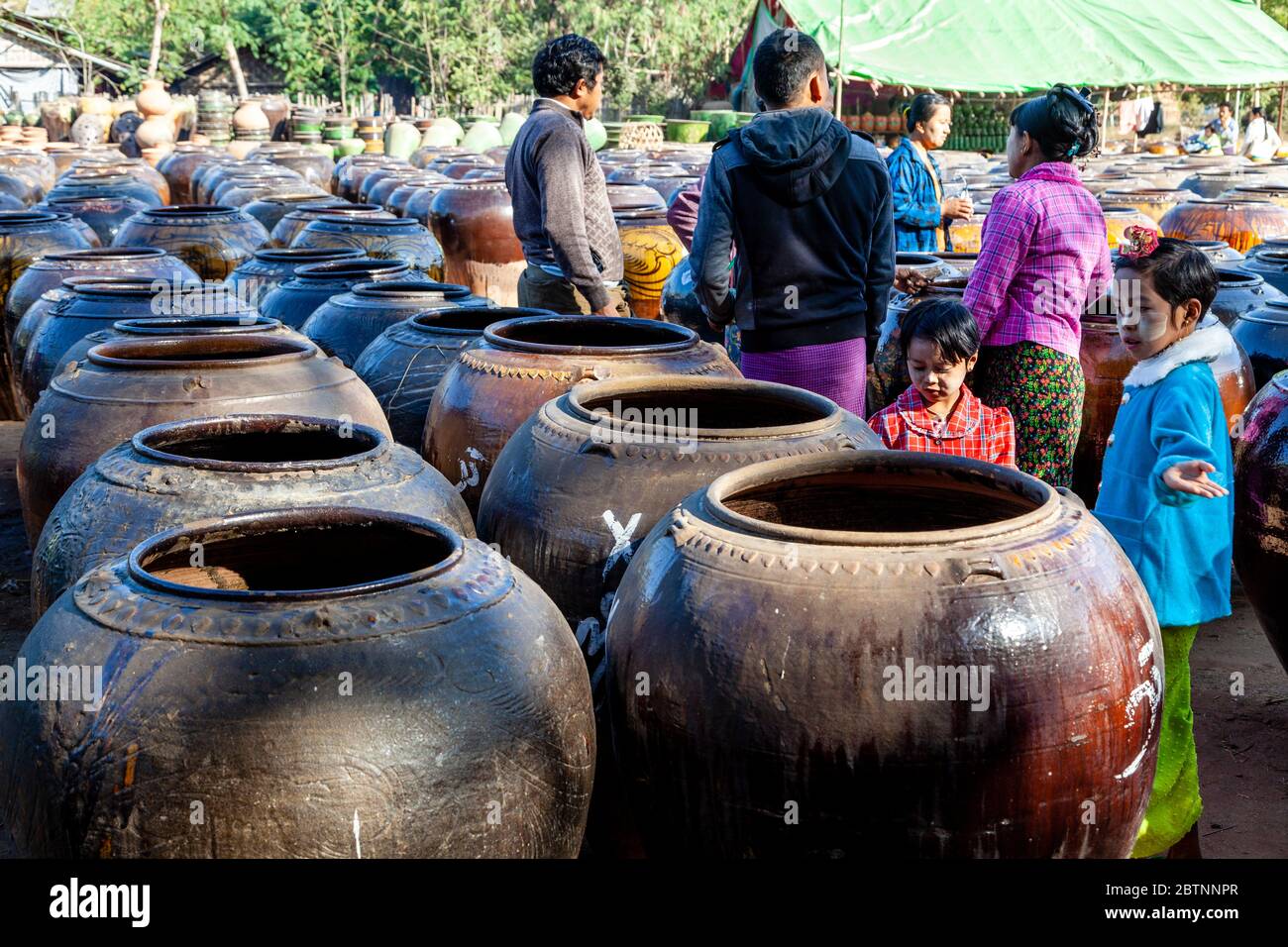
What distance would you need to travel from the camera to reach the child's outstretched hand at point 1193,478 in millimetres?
2932

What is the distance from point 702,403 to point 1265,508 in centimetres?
156

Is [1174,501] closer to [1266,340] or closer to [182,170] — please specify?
[1266,340]

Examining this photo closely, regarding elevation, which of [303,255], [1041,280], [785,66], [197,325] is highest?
[785,66]

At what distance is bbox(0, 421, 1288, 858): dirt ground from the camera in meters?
3.69

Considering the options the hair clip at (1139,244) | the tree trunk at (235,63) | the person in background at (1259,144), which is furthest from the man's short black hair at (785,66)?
the tree trunk at (235,63)

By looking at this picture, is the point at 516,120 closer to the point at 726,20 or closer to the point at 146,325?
the point at 726,20

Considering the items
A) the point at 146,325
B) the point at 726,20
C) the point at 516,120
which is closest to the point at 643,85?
the point at 726,20

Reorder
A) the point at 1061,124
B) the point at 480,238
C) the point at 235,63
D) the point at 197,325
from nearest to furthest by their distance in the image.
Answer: the point at 1061,124
the point at 197,325
the point at 480,238
the point at 235,63

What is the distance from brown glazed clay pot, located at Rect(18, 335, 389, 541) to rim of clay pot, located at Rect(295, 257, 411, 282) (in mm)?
2282

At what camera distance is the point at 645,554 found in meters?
2.61

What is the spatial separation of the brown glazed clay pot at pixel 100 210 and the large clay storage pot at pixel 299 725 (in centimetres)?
855

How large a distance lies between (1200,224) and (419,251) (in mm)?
4880

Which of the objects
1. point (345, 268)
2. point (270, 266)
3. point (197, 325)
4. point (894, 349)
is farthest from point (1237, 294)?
point (270, 266)

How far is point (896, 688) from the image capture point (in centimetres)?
228
